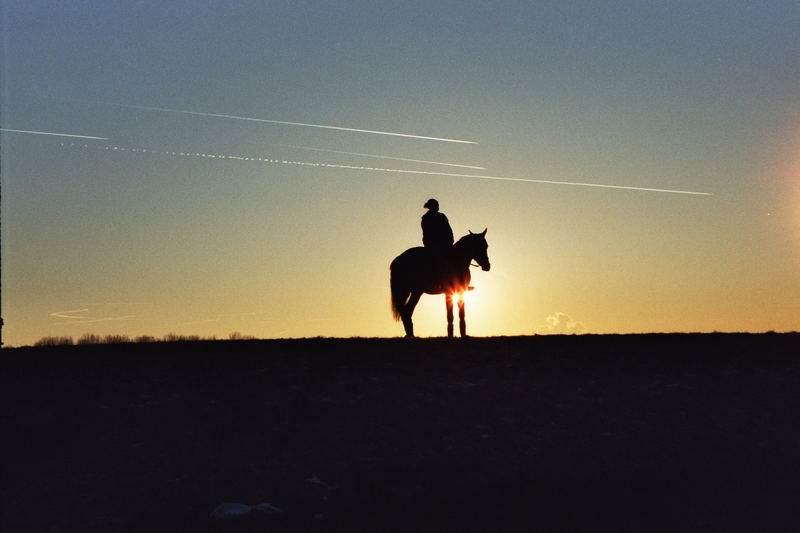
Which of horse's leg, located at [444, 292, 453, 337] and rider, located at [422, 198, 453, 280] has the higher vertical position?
rider, located at [422, 198, 453, 280]

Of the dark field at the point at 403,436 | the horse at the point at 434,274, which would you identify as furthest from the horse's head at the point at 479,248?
the dark field at the point at 403,436

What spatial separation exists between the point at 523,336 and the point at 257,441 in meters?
8.81

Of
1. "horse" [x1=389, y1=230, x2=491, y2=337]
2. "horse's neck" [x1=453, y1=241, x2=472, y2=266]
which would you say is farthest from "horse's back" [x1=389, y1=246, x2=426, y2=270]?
"horse's neck" [x1=453, y1=241, x2=472, y2=266]

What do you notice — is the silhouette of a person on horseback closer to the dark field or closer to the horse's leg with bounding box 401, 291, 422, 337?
the horse's leg with bounding box 401, 291, 422, 337

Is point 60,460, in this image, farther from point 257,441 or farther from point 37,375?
A: point 37,375

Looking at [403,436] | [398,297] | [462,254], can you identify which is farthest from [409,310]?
[403,436]

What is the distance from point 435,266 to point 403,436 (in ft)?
34.4

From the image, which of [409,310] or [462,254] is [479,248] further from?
[409,310]

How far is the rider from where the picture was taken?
1046 inches

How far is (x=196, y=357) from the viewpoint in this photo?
20609 mm

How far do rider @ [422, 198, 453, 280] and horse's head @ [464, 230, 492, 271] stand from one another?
58 centimetres

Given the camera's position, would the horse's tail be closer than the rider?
No

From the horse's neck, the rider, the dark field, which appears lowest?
the dark field

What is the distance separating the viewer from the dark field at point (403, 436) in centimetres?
1393
